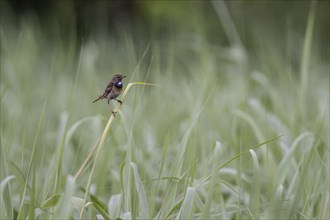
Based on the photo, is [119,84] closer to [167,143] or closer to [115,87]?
[115,87]

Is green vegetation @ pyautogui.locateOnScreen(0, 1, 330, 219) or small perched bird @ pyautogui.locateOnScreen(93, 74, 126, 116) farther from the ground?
small perched bird @ pyautogui.locateOnScreen(93, 74, 126, 116)

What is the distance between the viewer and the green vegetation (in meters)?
1.45

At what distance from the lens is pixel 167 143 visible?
1.54m

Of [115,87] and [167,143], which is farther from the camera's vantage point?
[167,143]

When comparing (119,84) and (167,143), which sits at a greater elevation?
(119,84)

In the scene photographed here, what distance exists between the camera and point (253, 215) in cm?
143

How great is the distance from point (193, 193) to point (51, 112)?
6.60ft

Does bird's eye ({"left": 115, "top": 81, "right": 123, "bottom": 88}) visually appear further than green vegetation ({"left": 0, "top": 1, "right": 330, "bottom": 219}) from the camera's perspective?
No

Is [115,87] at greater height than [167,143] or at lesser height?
greater

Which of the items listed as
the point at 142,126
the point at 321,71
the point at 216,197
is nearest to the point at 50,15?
the point at 321,71

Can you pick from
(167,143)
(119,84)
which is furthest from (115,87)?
(167,143)

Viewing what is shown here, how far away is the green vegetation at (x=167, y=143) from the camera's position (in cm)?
145

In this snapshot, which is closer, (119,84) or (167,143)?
(119,84)

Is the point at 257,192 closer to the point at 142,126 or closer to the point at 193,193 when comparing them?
the point at 193,193
